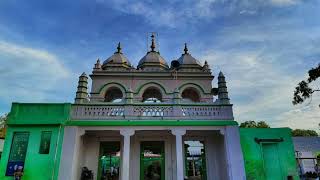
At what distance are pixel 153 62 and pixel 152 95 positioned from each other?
2.15 m

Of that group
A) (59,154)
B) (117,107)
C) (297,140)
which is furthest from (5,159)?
(297,140)

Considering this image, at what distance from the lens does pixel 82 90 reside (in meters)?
11.6

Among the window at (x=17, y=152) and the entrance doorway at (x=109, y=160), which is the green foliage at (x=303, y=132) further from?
the window at (x=17, y=152)

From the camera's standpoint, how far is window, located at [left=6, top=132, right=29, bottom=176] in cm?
986

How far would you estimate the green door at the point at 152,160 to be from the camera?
12.0 meters

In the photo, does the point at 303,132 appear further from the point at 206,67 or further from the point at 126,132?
the point at 126,132

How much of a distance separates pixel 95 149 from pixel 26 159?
3123mm

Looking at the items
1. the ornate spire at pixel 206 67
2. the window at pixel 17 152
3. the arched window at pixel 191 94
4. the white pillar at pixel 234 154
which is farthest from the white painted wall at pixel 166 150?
the ornate spire at pixel 206 67

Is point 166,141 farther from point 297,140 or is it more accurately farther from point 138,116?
point 297,140

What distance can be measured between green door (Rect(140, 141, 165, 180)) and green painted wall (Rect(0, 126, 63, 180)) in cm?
399

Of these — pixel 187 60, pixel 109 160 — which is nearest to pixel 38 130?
pixel 109 160

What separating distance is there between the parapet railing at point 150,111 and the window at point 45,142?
1.20 m

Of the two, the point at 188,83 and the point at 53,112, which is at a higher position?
the point at 188,83

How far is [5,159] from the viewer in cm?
998
